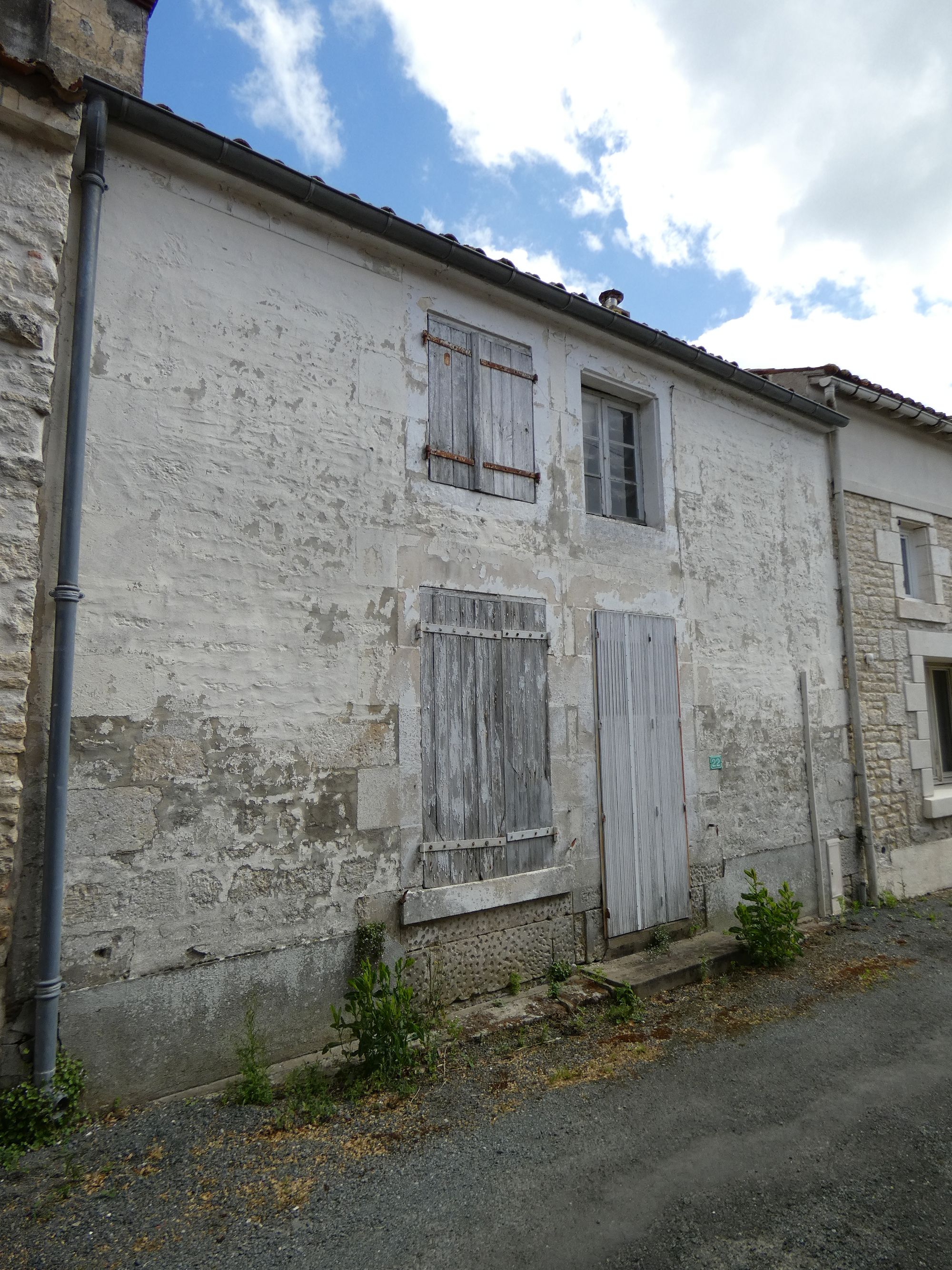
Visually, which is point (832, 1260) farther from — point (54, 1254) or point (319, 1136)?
point (54, 1254)

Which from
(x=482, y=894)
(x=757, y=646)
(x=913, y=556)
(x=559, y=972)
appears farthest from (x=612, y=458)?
(x=913, y=556)

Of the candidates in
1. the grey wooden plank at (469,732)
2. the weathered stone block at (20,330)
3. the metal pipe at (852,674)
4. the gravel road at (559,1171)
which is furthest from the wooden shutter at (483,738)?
→ the metal pipe at (852,674)

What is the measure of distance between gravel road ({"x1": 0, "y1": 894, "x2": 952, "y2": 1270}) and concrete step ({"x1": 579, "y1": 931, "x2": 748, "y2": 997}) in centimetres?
64

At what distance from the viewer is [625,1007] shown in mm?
4688

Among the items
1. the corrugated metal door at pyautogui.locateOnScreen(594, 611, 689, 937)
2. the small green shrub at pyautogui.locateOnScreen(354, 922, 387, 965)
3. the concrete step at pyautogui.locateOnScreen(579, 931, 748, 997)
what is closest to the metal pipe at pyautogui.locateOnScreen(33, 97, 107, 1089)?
the small green shrub at pyautogui.locateOnScreen(354, 922, 387, 965)

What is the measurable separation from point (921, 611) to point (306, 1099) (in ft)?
25.2

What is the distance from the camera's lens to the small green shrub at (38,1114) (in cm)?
305

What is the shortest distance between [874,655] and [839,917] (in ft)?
8.49

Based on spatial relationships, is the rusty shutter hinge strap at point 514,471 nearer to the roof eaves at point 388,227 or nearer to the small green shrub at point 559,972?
the roof eaves at point 388,227

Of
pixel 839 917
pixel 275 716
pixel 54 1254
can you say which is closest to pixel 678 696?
pixel 839 917

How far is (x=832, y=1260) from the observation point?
2.49 m

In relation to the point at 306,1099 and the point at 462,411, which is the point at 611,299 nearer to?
the point at 462,411

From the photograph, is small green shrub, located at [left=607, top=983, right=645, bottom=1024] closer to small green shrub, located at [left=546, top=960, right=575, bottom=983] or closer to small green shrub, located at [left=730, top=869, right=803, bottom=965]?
small green shrub, located at [left=546, top=960, right=575, bottom=983]

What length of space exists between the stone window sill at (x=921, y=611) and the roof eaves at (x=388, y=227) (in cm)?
287
